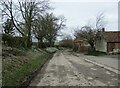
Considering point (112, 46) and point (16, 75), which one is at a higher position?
point (112, 46)

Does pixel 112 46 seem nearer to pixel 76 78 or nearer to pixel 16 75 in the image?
pixel 76 78

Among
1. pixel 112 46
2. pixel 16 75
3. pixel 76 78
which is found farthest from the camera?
pixel 112 46

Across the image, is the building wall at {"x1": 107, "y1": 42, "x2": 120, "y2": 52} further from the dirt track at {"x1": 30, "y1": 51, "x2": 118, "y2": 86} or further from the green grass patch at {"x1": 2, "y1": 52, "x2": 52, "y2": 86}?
the green grass patch at {"x1": 2, "y1": 52, "x2": 52, "y2": 86}

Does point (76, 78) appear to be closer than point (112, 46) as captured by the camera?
Yes

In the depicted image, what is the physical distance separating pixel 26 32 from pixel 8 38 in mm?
15758

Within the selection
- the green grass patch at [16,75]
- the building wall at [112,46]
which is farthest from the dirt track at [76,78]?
the building wall at [112,46]

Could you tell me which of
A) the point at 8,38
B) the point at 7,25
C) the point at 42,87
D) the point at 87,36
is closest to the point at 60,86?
the point at 42,87

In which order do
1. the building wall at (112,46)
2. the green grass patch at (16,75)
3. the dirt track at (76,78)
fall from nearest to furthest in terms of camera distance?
the green grass patch at (16,75) < the dirt track at (76,78) < the building wall at (112,46)

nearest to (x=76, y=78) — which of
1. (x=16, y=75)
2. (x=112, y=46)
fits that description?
(x=16, y=75)

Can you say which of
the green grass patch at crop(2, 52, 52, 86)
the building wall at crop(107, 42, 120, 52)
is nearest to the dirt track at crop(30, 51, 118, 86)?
the green grass patch at crop(2, 52, 52, 86)

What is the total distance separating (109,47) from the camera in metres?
55.1

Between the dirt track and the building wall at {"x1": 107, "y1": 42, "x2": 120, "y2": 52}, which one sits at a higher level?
the building wall at {"x1": 107, "y1": 42, "x2": 120, "y2": 52}

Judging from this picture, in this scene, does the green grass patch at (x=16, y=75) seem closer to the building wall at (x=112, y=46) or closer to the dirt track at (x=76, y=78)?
the dirt track at (x=76, y=78)

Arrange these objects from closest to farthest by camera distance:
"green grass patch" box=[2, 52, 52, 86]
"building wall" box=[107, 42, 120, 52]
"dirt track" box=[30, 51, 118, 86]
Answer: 1. "green grass patch" box=[2, 52, 52, 86]
2. "dirt track" box=[30, 51, 118, 86]
3. "building wall" box=[107, 42, 120, 52]
